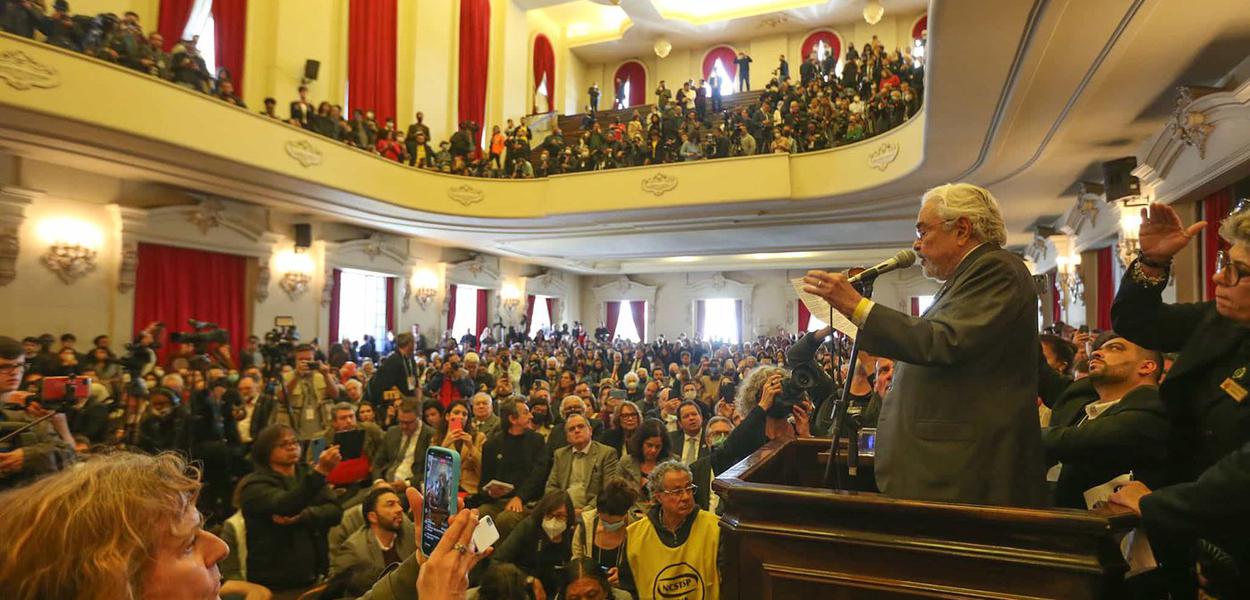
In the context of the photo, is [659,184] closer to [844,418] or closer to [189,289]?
[189,289]

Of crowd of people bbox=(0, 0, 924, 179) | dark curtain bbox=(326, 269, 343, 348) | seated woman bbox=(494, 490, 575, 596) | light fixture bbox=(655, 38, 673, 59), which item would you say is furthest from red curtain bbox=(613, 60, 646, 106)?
seated woman bbox=(494, 490, 575, 596)

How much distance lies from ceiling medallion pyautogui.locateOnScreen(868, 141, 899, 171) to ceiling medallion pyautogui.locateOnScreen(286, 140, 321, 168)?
269 inches

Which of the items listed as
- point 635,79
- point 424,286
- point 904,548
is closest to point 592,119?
point 424,286

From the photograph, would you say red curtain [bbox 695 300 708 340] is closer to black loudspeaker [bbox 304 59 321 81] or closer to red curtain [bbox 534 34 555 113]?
red curtain [bbox 534 34 555 113]

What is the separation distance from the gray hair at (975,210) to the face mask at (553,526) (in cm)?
230

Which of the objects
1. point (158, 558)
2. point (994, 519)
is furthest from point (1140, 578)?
point (158, 558)

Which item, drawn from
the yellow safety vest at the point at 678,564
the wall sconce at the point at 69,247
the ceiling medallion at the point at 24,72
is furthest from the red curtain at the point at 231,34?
the yellow safety vest at the point at 678,564

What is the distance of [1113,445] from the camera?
4.63 ft

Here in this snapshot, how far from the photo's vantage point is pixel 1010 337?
1223 mm

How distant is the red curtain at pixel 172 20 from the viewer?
8.31 metres

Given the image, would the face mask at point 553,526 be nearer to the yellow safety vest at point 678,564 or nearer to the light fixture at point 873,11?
the yellow safety vest at point 678,564

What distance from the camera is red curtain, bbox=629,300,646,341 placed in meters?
19.8

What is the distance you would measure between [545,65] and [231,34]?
8650 mm

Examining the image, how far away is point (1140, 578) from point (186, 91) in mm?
8151
